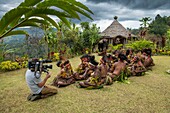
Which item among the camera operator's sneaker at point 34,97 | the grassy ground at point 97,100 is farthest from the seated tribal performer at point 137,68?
the camera operator's sneaker at point 34,97

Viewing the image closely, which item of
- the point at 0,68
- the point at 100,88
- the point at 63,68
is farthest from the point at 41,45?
the point at 100,88

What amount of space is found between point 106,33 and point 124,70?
14.3m

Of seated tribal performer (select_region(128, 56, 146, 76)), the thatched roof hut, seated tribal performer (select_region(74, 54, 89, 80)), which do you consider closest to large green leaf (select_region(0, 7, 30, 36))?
A: seated tribal performer (select_region(74, 54, 89, 80))

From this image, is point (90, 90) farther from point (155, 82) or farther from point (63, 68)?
point (155, 82)

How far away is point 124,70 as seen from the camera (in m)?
6.85

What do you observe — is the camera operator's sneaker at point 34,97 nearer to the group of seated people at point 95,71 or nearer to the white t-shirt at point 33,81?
the white t-shirt at point 33,81

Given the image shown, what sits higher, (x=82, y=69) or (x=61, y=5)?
(x=61, y=5)

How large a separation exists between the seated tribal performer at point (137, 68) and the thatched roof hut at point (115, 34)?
12157 millimetres

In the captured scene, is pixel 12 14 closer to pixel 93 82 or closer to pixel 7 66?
pixel 93 82

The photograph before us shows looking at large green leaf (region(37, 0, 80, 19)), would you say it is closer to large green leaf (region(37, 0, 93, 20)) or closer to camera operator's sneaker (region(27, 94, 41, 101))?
large green leaf (region(37, 0, 93, 20))

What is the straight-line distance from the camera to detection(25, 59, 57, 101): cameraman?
466 cm

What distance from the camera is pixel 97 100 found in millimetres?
4754

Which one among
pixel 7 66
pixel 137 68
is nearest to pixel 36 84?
→ pixel 137 68

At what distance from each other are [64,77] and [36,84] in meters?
1.51
